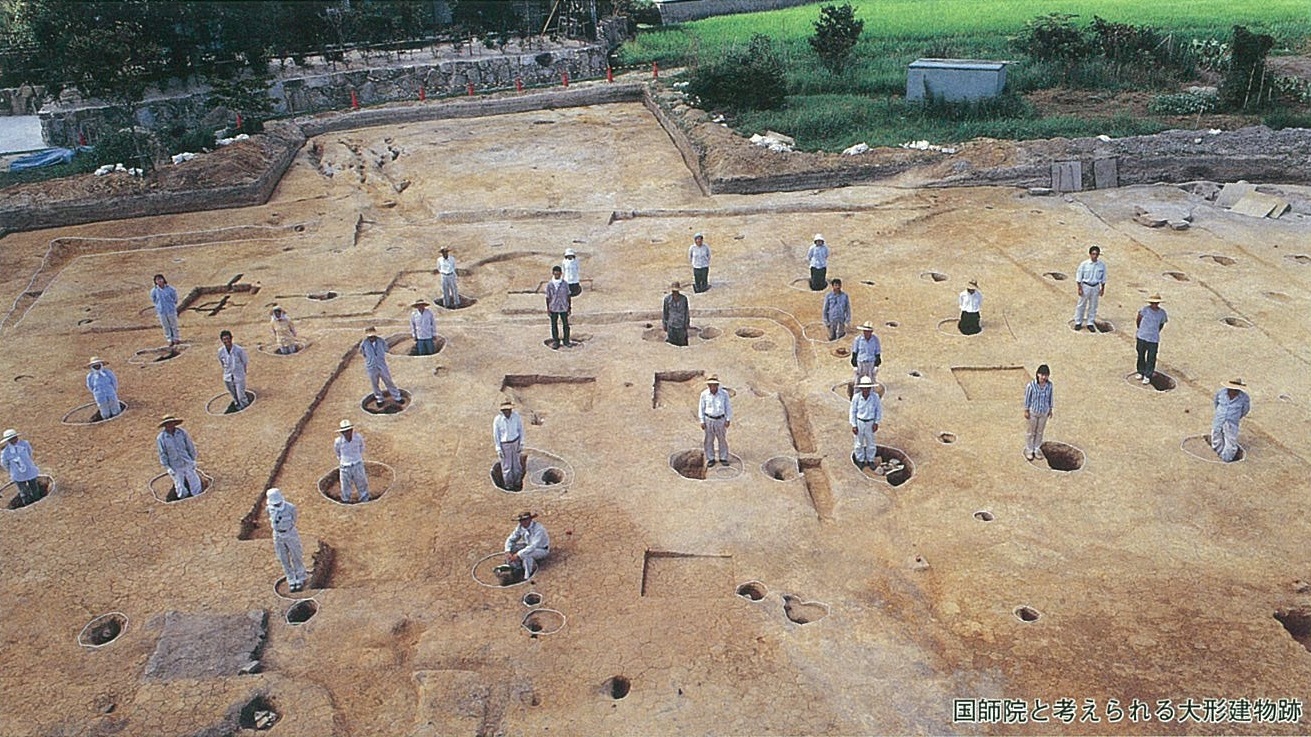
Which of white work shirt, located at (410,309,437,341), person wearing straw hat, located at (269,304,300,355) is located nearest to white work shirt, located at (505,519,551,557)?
white work shirt, located at (410,309,437,341)

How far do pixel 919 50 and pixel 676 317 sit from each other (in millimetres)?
21683

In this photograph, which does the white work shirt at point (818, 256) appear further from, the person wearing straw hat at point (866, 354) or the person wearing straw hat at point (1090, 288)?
the person wearing straw hat at point (1090, 288)

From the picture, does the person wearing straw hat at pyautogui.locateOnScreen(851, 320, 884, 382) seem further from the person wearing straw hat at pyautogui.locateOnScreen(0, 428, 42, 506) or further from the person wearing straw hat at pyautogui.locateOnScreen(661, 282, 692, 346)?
the person wearing straw hat at pyautogui.locateOnScreen(0, 428, 42, 506)

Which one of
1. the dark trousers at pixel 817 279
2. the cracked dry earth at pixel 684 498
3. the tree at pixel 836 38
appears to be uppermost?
the tree at pixel 836 38

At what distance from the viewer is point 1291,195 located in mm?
18562

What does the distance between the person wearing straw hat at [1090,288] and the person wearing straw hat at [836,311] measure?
3.20m

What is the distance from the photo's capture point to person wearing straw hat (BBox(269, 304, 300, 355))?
1373cm

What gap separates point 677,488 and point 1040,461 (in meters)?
4.01

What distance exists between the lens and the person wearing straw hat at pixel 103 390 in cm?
1210

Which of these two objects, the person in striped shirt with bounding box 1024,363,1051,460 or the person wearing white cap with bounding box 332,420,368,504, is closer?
the person wearing white cap with bounding box 332,420,368,504

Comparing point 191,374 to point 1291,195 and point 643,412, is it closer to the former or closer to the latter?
point 643,412

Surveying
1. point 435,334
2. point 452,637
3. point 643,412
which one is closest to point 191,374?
point 435,334

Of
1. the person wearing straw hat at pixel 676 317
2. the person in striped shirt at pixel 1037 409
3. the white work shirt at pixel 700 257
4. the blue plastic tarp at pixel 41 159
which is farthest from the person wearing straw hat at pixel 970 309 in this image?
the blue plastic tarp at pixel 41 159

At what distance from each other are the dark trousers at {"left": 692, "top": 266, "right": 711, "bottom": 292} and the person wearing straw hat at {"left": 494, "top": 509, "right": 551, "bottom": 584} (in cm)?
710
